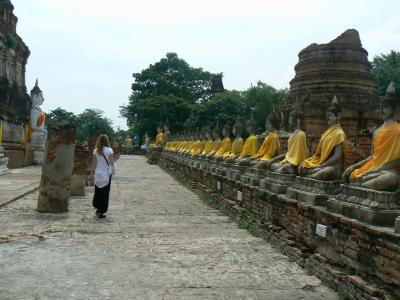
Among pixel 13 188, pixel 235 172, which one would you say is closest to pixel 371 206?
pixel 235 172

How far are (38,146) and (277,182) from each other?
65.6 feet

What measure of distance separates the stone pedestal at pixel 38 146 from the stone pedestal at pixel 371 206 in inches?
840

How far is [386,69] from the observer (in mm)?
34969

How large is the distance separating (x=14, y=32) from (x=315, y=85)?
1982 cm

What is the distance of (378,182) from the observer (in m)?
4.57

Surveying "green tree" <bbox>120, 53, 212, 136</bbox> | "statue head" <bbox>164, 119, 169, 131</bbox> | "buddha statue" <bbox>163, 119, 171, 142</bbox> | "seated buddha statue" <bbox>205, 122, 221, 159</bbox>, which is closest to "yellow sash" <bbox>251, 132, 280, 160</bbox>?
"seated buddha statue" <bbox>205, 122, 221, 159</bbox>

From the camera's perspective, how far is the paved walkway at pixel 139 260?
4617 mm

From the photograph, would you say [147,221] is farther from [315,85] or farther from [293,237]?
[315,85]

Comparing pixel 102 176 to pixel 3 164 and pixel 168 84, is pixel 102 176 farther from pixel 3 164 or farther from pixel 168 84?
pixel 168 84

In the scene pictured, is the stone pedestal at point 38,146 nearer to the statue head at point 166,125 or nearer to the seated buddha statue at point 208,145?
the seated buddha statue at point 208,145

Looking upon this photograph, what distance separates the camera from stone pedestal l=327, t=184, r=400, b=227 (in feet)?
14.2

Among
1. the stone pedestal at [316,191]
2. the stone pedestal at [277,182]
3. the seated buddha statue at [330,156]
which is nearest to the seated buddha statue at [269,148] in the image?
the stone pedestal at [277,182]

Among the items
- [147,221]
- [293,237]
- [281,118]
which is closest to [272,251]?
[293,237]

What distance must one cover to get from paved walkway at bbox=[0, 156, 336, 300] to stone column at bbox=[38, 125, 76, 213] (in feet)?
1.01
